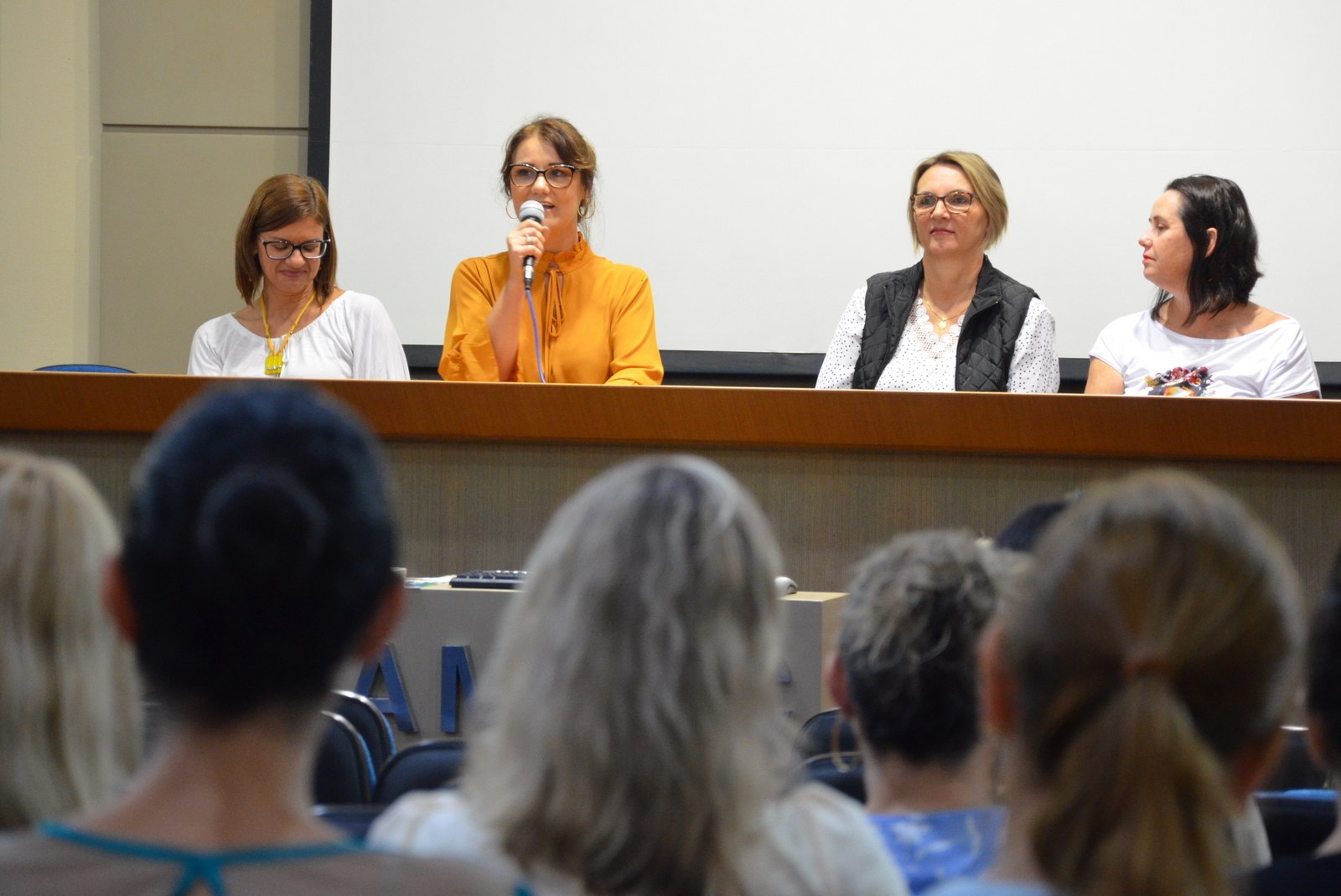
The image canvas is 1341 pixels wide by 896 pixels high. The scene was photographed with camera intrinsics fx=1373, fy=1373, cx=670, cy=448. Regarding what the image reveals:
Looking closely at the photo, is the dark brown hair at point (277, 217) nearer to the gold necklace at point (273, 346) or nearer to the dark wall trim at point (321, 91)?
the gold necklace at point (273, 346)

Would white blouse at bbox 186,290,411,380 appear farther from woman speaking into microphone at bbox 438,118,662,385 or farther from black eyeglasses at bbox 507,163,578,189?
black eyeglasses at bbox 507,163,578,189

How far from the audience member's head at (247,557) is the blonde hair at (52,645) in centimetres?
21

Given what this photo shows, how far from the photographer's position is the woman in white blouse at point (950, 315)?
3432 mm

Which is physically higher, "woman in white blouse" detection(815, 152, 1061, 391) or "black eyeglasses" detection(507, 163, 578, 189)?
"black eyeglasses" detection(507, 163, 578, 189)

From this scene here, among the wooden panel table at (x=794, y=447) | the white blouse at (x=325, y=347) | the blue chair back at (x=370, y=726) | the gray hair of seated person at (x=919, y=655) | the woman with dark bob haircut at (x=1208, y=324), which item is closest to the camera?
the gray hair of seated person at (x=919, y=655)

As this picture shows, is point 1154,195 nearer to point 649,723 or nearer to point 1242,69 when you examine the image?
point 1242,69

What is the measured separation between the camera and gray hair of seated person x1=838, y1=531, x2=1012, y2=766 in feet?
3.98

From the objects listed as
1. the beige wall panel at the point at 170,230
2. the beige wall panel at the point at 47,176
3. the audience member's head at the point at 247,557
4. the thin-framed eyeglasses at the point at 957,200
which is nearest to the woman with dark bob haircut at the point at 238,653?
the audience member's head at the point at 247,557

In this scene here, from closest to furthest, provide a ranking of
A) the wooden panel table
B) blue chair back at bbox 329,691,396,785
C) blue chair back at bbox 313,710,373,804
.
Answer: blue chair back at bbox 313,710,373,804
blue chair back at bbox 329,691,396,785
the wooden panel table

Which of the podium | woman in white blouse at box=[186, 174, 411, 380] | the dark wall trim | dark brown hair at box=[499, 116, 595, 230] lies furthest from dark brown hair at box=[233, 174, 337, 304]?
the podium

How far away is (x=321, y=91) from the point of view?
189 inches

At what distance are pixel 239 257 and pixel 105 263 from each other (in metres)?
1.66

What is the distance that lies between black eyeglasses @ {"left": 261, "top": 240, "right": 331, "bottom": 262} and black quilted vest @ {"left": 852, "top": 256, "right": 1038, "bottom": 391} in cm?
146

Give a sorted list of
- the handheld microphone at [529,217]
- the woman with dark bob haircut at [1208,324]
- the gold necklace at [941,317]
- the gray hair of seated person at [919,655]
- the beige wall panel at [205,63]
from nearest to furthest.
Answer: the gray hair of seated person at [919,655] < the handheld microphone at [529,217] < the woman with dark bob haircut at [1208,324] < the gold necklace at [941,317] < the beige wall panel at [205,63]
